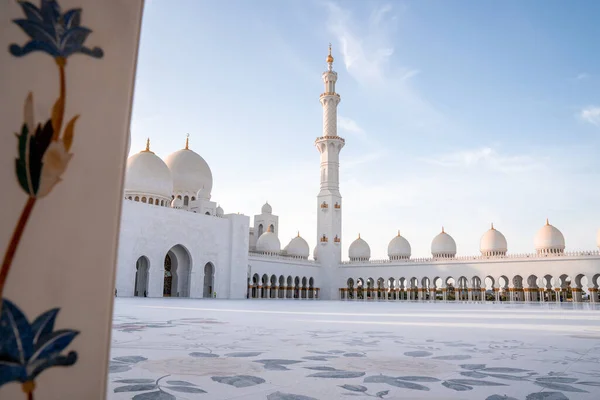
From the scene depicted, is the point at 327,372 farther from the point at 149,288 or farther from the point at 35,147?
the point at 149,288

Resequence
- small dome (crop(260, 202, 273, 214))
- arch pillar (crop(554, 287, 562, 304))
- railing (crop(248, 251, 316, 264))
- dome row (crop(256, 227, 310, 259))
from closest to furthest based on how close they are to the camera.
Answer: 1. arch pillar (crop(554, 287, 562, 304))
2. railing (crop(248, 251, 316, 264))
3. dome row (crop(256, 227, 310, 259))
4. small dome (crop(260, 202, 273, 214))

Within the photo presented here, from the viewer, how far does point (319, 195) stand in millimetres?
31078

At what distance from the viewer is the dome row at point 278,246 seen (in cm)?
3177

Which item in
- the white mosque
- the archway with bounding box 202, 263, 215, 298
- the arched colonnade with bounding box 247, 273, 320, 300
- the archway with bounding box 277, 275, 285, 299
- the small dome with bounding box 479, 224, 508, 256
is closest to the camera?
the white mosque

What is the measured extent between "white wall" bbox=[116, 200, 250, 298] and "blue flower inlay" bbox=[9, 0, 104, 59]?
18195 mm

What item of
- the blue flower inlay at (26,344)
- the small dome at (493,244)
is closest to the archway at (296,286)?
the small dome at (493,244)

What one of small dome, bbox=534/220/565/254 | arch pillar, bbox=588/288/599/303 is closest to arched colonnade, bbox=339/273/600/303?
arch pillar, bbox=588/288/599/303

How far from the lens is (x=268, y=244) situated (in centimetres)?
3177

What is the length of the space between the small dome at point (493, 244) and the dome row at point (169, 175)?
58.0ft

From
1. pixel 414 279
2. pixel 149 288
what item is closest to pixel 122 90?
pixel 149 288

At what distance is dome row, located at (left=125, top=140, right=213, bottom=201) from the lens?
22.3m

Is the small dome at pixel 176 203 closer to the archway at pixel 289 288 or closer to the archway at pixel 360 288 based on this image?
the archway at pixel 289 288

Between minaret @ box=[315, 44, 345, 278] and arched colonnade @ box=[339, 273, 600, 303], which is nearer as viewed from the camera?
arched colonnade @ box=[339, 273, 600, 303]

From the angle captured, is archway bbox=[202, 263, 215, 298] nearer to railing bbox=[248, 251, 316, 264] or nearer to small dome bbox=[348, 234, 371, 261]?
railing bbox=[248, 251, 316, 264]
